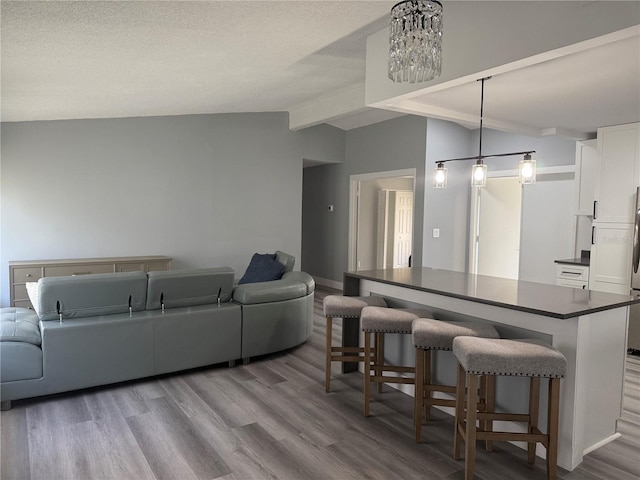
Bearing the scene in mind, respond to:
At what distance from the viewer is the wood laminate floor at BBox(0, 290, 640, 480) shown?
7.54ft

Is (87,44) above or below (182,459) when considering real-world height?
above

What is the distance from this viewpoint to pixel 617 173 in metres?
4.46

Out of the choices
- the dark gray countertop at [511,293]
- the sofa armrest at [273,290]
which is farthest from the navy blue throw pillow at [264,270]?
the dark gray countertop at [511,293]

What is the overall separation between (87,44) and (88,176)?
3077 mm

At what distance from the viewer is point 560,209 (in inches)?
222

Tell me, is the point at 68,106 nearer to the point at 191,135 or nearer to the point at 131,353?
the point at 191,135

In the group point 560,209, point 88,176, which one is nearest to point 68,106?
point 88,176

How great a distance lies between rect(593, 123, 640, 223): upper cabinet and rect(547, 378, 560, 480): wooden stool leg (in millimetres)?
3068

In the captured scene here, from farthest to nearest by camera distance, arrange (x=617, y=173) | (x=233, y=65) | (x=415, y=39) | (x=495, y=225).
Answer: (x=495, y=225)
(x=617, y=173)
(x=233, y=65)
(x=415, y=39)

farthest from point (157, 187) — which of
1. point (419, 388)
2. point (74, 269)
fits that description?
point (419, 388)

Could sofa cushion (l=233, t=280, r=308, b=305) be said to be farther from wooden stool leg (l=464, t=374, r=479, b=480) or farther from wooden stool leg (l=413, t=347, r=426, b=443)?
wooden stool leg (l=464, t=374, r=479, b=480)

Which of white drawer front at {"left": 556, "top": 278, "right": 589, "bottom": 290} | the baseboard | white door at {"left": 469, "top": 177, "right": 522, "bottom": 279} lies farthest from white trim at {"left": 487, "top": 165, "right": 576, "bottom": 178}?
the baseboard

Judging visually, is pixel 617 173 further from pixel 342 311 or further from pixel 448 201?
pixel 342 311

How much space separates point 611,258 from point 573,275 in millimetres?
435
